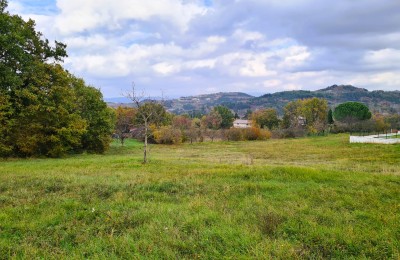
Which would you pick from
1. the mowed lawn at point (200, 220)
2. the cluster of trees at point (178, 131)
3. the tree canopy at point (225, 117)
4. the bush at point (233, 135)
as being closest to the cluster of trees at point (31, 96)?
the mowed lawn at point (200, 220)

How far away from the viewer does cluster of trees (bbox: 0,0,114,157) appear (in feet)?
79.2

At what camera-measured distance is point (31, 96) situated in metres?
26.0

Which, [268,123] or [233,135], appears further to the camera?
[268,123]

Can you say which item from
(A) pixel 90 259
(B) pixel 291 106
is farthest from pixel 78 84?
(B) pixel 291 106

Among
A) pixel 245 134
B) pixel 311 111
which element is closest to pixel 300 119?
pixel 311 111

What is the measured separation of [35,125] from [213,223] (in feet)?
87.2

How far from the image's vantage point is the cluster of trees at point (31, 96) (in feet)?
79.2

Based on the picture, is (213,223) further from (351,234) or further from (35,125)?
(35,125)

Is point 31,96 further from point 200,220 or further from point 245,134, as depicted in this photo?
point 245,134

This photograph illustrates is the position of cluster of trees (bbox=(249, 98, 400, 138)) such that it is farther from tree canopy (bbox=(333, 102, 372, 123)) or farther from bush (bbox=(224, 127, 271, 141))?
bush (bbox=(224, 127, 271, 141))

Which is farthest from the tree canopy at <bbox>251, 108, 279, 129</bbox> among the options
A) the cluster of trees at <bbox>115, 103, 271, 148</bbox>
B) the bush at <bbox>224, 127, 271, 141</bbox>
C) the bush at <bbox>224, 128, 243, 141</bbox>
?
the bush at <bbox>224, 128, 243, 141</bbox>

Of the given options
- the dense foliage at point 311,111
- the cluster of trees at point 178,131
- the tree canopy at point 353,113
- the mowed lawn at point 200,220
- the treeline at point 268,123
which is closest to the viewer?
the mowed lawn at point 200,220

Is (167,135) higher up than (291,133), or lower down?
higher up

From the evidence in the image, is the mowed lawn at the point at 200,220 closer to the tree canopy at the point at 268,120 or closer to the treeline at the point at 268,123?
the treeline at the point at 268,123
